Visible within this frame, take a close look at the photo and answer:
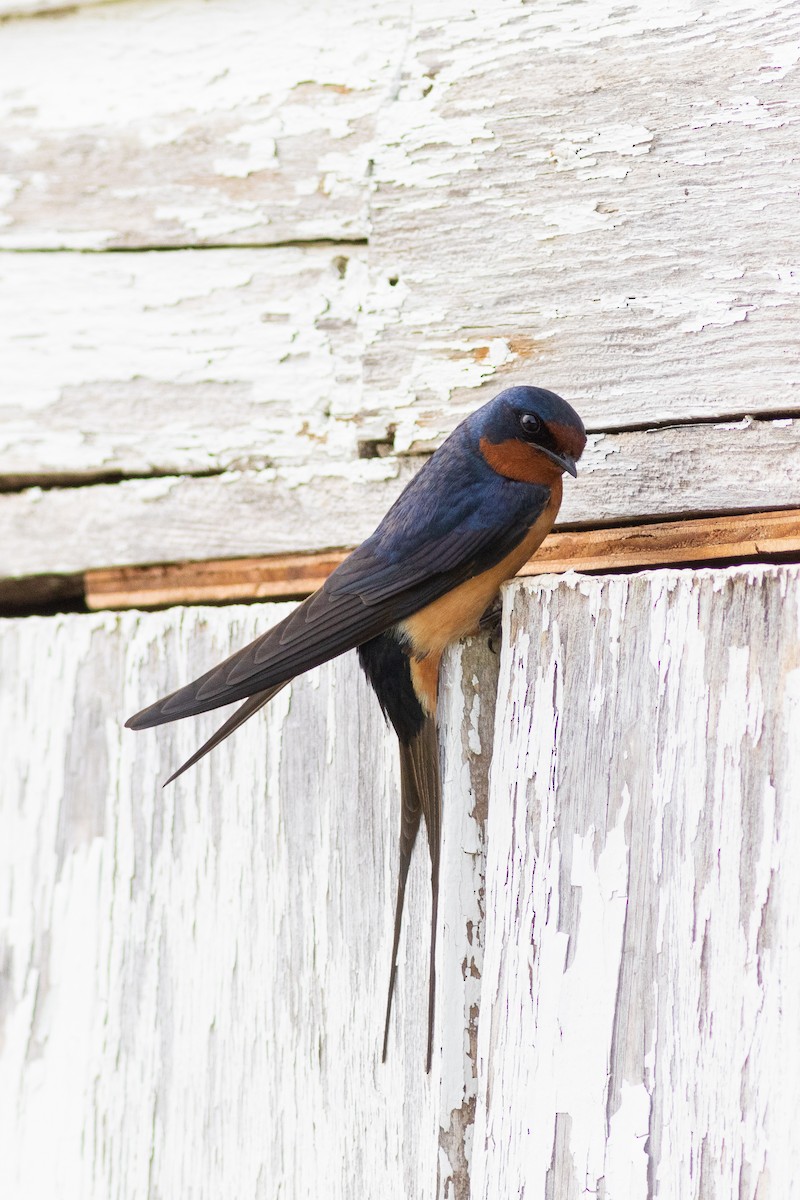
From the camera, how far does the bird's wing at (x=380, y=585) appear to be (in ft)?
4.79

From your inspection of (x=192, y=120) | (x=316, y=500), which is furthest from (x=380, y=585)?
(x=192, y=120)

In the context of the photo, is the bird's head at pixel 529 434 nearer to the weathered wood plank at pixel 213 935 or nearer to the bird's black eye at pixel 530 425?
the bird's black eye at pixel 530 425

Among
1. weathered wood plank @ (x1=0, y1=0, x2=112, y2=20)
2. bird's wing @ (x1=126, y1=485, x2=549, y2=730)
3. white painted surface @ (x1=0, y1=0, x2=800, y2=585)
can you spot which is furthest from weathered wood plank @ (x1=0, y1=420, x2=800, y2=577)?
weathered wood plank @ (x1=0, y1=0, x2=112, y2=20)

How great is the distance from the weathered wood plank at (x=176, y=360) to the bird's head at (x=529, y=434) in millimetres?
257

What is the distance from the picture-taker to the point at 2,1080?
1.91 meters

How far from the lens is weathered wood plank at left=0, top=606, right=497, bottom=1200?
1.59m

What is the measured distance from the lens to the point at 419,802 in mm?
1600

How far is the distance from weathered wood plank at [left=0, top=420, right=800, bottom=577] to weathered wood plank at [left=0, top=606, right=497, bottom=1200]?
14 cm

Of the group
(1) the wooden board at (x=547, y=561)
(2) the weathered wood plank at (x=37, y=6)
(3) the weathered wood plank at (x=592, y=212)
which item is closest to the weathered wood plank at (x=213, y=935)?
(1) the wooden board at (x=547, y=561)

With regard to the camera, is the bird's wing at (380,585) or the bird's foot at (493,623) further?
the bird's foot at (493,623)

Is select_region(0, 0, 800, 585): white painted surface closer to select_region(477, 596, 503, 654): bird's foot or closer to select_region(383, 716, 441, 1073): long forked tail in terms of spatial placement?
select_region(477, 596, 503, 654): bird's foot

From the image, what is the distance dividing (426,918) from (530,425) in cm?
60

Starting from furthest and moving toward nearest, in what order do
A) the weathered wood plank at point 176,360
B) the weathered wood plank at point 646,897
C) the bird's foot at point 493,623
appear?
1. the weathered wood plank at point 176,360
2. the bird's foot at point 493,623
3. the weathered wood plank at point 646,897

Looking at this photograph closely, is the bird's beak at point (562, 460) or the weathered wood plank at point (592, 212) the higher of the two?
the weathered wood plank at point (592, 212)
